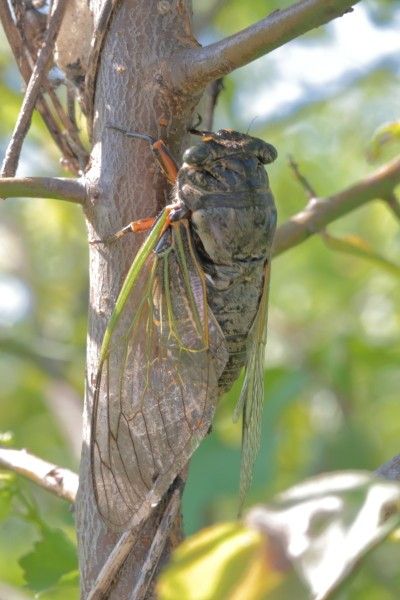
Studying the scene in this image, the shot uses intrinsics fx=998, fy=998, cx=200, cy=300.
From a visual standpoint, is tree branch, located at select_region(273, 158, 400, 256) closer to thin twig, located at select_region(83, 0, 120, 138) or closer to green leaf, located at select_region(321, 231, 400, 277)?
green leaf, located at select_region(321, 231, 400, 277)

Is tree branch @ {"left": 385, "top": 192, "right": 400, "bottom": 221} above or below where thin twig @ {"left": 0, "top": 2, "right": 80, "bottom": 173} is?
below

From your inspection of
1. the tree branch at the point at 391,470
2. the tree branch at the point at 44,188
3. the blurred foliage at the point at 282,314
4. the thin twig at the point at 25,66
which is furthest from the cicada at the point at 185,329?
the blurred foliage at the point at 282,314

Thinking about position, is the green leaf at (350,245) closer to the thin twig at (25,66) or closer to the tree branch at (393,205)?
the tree branch at (393,205)

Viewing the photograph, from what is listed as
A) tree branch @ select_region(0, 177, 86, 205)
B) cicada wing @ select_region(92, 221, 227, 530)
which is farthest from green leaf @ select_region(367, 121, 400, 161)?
tree branch @ select_region(0, 177, 86, 205)

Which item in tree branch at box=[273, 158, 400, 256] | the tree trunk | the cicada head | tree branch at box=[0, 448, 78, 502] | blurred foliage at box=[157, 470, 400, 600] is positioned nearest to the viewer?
blurred foliage at box=[157, 470, 400, 600]

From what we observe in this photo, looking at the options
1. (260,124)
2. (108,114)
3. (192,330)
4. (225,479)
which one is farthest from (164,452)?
(260,124)

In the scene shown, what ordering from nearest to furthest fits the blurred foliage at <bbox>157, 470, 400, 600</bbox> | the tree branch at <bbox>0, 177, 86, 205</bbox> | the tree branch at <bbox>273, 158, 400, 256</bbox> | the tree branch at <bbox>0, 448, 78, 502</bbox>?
the blurred foliage at <bbox>157, 470, 400, 600</bbox> → the tree branch at <bbox>0, 177, 86, 205</bbox> → the tree branch at <bbox>0, 448, 78, 502</bbox> → the tree branch at <bbox>273, 158, 400, 256</bbox>

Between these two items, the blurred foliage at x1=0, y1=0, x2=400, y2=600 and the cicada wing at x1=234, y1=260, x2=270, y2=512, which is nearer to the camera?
the cicada wing at x1=234, y1=260, x2=270, y2=512
